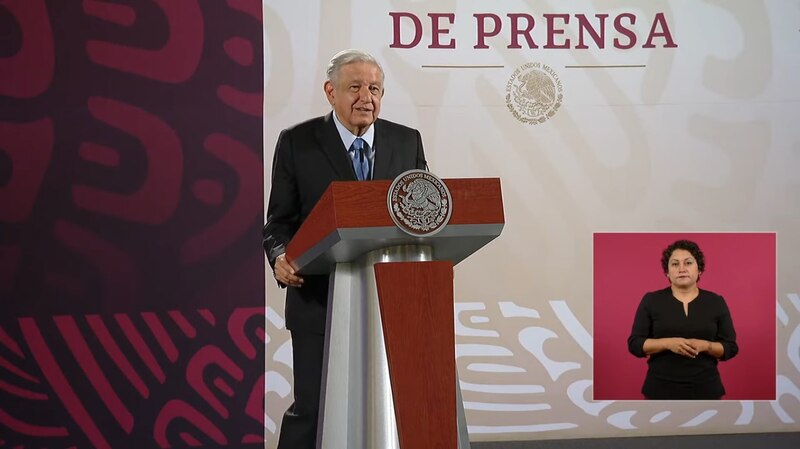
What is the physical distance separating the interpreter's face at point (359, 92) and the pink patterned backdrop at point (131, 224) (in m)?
1.96

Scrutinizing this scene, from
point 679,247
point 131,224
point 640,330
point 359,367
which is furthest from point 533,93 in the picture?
point 359,367

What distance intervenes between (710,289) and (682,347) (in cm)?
31

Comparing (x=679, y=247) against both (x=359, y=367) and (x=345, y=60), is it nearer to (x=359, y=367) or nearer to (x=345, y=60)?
(x=345, y=60)

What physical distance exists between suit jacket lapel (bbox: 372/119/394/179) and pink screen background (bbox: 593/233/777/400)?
2.17 meters

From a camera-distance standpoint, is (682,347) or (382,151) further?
(682,347)

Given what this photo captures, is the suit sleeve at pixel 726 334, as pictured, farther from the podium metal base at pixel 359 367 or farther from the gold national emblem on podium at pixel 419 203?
the gold national emblem on podium at pixel 419 203

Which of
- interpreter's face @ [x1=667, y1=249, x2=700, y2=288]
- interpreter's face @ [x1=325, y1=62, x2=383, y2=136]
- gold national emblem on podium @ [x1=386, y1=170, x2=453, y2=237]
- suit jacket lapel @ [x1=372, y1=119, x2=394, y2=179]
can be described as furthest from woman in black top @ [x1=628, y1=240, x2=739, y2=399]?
gold national emblem on podium @ [x1=386, y1=170, x2=453, y2=237]

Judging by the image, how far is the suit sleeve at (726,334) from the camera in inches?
161

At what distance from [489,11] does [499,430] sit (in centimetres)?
195

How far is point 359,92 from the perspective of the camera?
2006 millimetres

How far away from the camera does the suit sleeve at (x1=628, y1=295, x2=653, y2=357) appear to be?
160 inches

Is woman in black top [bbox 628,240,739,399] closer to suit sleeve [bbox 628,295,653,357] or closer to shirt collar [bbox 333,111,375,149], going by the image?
suit sleeve [bbox 628,295,653,357]

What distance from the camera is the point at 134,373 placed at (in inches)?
151

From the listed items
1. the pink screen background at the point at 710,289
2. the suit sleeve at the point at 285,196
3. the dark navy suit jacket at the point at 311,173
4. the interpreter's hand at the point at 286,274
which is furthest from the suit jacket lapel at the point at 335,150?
the pink screen background at the point at 710,289
